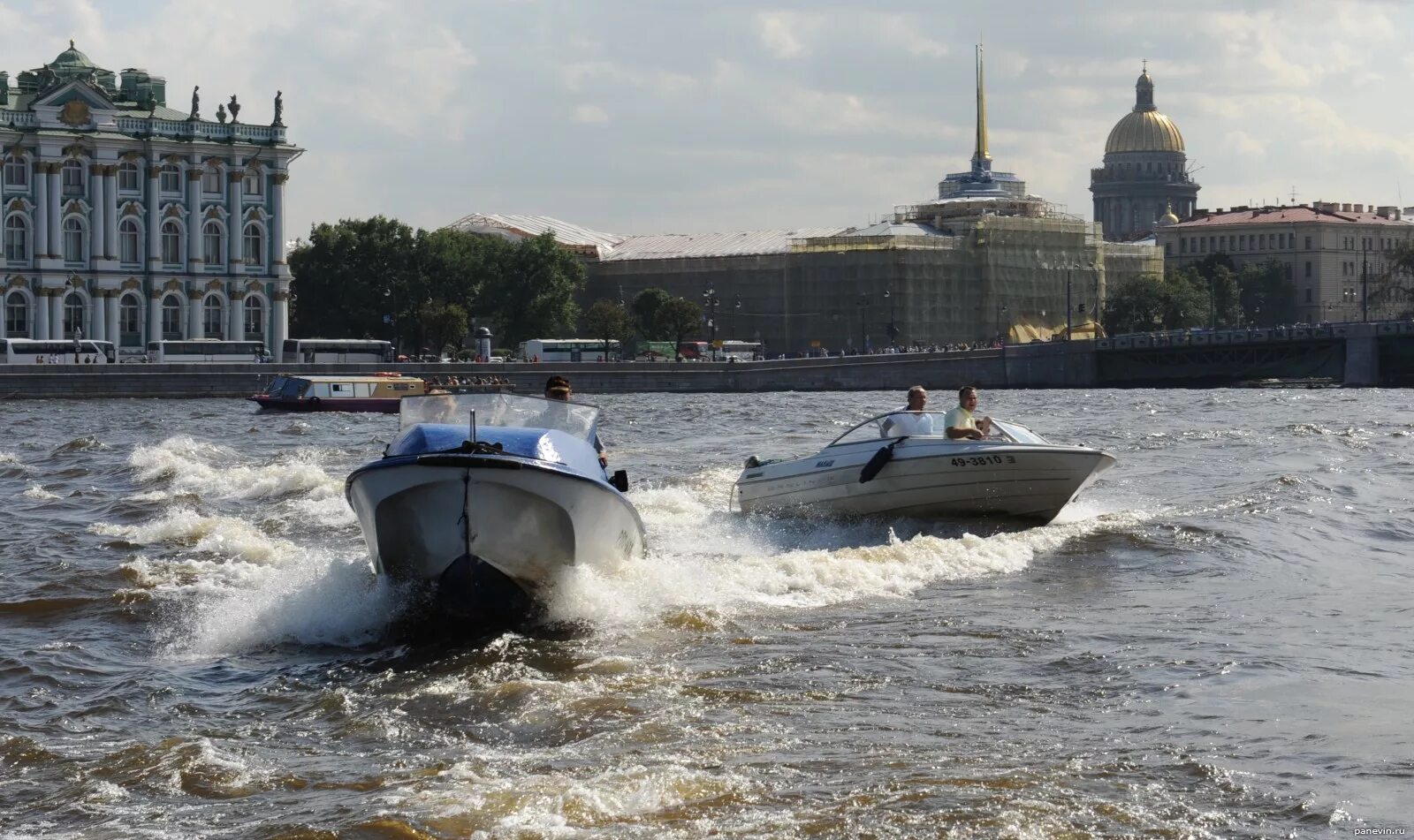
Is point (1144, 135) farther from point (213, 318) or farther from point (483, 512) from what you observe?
point (483, 512)

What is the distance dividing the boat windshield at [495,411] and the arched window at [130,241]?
74.8m

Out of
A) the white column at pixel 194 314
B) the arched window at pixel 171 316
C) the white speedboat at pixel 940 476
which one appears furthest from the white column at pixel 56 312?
the white speedboat at pixel 940 476

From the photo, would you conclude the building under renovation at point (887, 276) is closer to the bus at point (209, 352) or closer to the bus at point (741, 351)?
the bus at point (741, 351)

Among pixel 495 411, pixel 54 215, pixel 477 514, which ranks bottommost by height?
pixel 477 514

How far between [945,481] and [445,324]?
2895 inches

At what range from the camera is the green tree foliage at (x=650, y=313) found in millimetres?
102562

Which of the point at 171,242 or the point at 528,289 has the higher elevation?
the point at 171,242

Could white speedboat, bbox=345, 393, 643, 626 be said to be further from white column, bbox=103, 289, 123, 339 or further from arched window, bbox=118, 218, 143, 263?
arched window, bbox=118, 218, 143, 263

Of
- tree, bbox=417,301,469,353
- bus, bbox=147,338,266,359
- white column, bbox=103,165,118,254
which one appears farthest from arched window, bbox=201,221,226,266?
tree, bbox=417,301,469,353

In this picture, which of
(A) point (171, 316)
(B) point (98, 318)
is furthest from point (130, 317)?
(A) point (171, 316)

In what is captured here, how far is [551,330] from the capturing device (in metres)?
97.3

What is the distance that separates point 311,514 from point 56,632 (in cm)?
802

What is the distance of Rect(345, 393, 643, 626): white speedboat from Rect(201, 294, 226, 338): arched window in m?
75.8

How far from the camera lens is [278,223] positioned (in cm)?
8706
